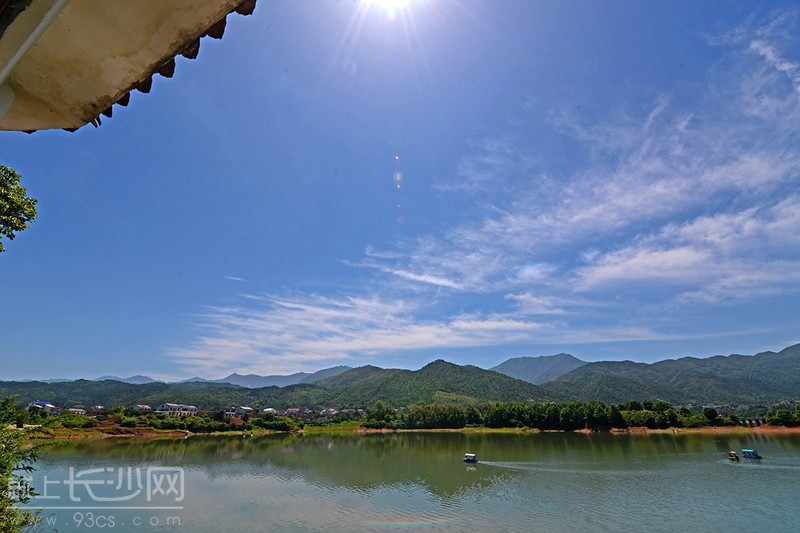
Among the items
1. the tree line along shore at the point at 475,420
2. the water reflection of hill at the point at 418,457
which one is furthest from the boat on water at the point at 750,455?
the tree line along shore at the point at 475,420

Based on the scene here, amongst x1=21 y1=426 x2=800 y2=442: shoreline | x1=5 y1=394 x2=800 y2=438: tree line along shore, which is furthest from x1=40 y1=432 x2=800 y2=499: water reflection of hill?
x1=5 y1=394 x2=800 y2=438: tree line along shore

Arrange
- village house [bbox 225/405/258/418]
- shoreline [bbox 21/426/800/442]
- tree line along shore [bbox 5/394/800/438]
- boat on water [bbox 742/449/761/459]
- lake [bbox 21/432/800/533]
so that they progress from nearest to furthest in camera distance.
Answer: lake [bbox 21/432/800/533] → boat on water [bbox 742/449/761/459] → shoreline [bbox 21/426/800/442] → tree line along shore [bbox 5/394/800/438] → village house [bbox 225/405/258/418]

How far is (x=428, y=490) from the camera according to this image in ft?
98.9

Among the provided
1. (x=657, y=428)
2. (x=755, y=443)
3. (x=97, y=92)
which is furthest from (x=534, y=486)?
(x=657, y=428)

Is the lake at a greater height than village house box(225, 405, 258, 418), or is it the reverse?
the lake

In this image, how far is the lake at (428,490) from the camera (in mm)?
21609

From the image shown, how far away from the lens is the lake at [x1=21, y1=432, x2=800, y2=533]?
70.9 ft

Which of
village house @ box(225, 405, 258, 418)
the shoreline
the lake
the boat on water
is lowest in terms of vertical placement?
village house @ box(225, 405, 258, 418)

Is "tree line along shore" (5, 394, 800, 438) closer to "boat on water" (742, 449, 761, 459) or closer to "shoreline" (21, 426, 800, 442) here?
"shoreline" (21, 426, 800, 442)

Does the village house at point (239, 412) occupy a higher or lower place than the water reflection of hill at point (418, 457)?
lower

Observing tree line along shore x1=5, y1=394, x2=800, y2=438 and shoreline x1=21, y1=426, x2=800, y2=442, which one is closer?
shoreline x1=21, y1=426, x2=800, y2=442

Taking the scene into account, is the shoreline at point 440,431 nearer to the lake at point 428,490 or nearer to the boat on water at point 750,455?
the lake at point 428,490

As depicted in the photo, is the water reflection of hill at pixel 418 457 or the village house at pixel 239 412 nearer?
the water reflection of hill at pixel 418 457

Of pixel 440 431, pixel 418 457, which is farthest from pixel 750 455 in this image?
pixel 440 431
